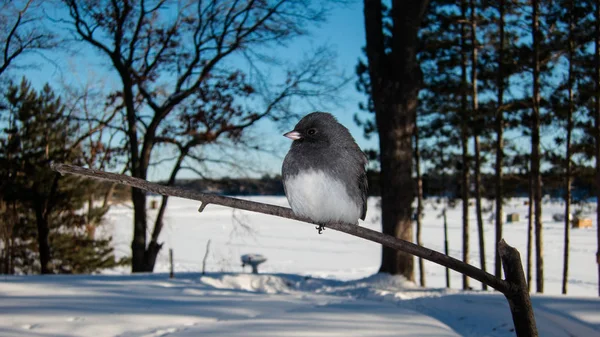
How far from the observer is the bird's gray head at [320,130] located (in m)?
1.69

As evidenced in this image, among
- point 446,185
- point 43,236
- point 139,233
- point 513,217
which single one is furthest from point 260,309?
point 513,217

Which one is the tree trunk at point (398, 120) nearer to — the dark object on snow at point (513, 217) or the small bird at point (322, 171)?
the small bird at point (322, 171)

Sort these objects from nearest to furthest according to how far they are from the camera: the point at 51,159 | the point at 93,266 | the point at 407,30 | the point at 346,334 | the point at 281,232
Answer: the point at 346,334 < the point at 407,30 < the point at 51,159 < the point at 93,266 < the point at 281,232

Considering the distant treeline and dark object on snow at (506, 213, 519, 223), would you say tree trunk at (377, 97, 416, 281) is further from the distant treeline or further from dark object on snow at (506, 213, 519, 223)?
dark object on snow at (506, 213, 519, 223)

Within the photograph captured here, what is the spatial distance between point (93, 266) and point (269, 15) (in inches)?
400

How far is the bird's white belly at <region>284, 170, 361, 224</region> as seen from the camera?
1903mm

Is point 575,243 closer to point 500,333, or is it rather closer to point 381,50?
point 381,50

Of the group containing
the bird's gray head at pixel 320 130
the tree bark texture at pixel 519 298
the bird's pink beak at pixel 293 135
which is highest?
the bird's gray head at pixel 320 130

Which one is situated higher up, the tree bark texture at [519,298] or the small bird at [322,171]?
the small bird at [322,171]

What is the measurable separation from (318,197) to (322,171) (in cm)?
12

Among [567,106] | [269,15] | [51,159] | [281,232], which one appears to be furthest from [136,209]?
[281,232]

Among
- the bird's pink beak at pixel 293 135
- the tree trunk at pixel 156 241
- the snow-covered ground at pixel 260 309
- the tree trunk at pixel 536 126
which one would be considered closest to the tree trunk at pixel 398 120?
the snow-covered ground at pixel 260 309

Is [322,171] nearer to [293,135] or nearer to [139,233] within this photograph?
[293,135]

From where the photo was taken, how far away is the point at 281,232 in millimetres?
30297
